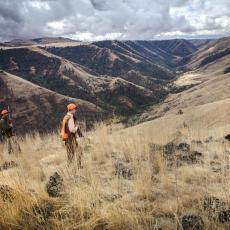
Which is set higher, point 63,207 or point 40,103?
point 40,103

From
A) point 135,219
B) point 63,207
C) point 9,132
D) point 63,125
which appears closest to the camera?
point 135,219

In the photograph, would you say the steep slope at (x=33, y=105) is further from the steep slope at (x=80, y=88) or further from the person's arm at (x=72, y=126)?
the person's arm at (x=72, y=126)

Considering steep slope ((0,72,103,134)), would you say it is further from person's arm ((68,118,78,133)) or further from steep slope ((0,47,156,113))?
person's arm ((68,118,78,133))

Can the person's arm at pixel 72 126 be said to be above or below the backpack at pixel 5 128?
below

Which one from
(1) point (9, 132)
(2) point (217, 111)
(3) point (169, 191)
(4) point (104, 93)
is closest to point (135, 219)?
(3) point (169, 191)

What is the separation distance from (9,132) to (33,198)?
355 inches

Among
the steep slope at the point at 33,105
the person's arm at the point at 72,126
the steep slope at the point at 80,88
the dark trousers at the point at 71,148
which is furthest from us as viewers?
the steep slope at the point at 80,88

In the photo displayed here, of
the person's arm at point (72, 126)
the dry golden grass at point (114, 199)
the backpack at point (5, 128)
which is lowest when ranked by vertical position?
the dry golden grass at point (114, 199)

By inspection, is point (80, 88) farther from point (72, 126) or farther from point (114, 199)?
point (114, 199)

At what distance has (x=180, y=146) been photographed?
898 centimetres

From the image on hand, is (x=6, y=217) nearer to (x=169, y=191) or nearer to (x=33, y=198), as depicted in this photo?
(x=33, y=198)

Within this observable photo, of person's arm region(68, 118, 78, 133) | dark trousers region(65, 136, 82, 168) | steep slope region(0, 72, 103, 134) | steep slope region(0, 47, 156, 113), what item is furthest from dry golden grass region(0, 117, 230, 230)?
steep slope region(0, 47, 156, 113)

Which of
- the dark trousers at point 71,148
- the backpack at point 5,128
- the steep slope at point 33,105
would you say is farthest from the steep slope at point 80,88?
the dark trousers at point 71,148

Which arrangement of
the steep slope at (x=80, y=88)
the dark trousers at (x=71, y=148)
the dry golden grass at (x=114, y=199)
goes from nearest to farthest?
the dry golden grass at (x=114, y=199) < the dark trousers at (x=71, y=148) < the steep slope at (x=80, y=88)
